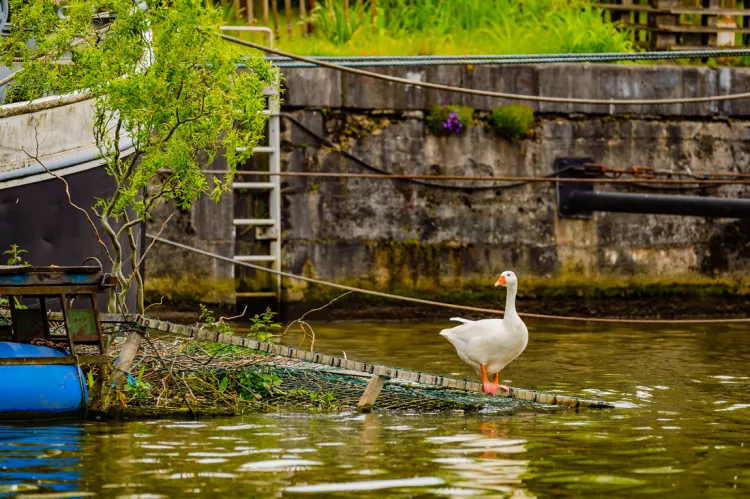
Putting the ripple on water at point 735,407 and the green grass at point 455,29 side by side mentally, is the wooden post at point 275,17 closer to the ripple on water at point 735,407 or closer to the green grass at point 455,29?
the green grass at point 455,29

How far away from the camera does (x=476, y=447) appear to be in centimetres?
762

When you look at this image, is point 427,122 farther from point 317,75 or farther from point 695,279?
point 695,279

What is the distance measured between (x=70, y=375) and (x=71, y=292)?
1.76 ft

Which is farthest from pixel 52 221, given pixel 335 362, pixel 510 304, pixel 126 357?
pixel 510 304

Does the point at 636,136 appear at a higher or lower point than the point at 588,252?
higher

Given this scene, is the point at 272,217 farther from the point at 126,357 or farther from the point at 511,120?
the point at 126,357

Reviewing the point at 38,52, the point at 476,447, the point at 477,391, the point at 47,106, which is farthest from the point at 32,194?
the point at 476,447

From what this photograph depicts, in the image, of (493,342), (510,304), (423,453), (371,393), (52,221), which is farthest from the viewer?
(52,221)

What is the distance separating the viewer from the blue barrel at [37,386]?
8445 millimetres

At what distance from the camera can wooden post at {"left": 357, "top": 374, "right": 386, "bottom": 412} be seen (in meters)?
9.01

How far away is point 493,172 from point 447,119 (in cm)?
91

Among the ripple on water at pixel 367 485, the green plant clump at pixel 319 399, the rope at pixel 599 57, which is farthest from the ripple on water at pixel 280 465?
the rope at pixel 599 57

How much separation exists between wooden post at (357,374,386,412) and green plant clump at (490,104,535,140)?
7.94 metres

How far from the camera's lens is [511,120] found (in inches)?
647
